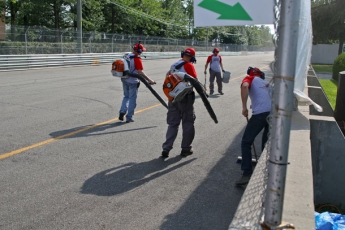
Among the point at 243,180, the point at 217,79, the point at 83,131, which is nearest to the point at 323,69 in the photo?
the point at 217,79

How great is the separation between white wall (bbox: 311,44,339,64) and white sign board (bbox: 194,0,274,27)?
46780 mm

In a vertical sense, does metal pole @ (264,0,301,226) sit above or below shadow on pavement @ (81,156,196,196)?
above

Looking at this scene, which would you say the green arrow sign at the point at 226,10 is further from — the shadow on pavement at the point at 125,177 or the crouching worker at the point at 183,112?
the crouching worker at the point at 183,112

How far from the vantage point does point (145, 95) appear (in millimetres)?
12539

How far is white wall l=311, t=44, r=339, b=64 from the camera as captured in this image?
45.4 meters

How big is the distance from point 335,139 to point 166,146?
2.52m

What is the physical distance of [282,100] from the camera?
198 cm

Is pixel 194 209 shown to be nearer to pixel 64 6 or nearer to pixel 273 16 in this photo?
pixel 273 16

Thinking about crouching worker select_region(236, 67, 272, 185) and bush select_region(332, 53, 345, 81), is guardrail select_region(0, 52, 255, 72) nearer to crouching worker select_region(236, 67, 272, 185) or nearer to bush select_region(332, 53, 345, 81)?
bush select_region(332, 53, 345, 81)

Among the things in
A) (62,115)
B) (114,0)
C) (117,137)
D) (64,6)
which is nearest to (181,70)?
(117,137)

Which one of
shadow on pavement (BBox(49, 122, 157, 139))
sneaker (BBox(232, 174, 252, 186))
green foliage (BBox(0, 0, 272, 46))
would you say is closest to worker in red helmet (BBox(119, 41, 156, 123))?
shadow on pavement (BBox(49, 122, 157, 139))

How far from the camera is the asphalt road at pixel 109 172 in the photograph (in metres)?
4.04

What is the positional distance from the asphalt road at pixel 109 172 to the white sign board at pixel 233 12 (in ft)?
8.22

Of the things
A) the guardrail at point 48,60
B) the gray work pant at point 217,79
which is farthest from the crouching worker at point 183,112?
the guardrail at point 48,60
